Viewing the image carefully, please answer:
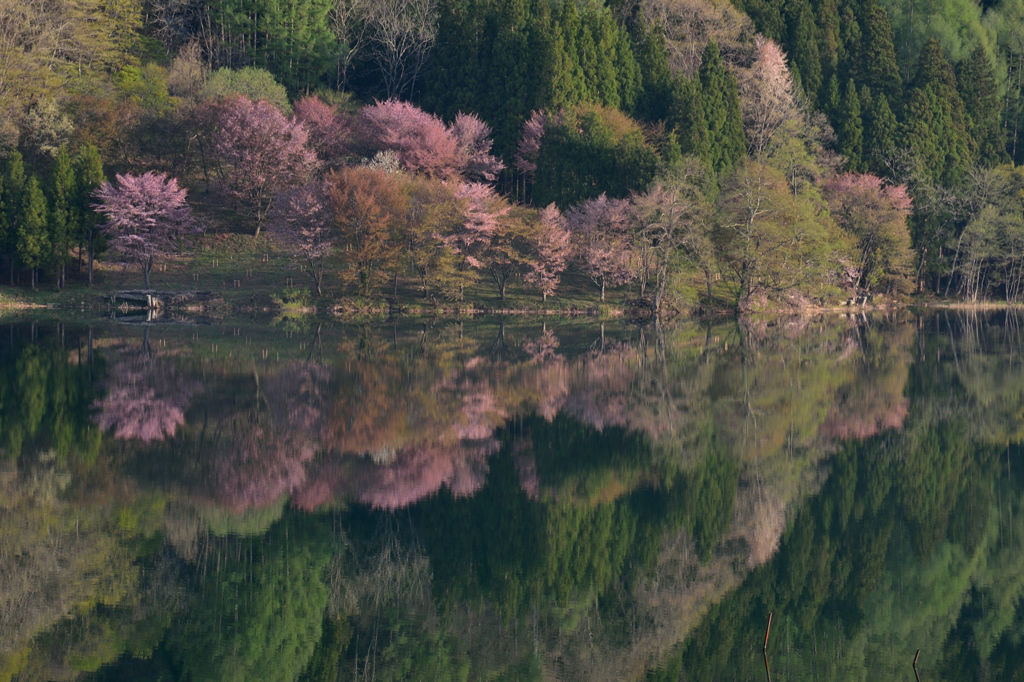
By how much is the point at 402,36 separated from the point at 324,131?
13900 millimetres

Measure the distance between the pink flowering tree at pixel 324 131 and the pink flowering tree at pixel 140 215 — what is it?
13.0 m

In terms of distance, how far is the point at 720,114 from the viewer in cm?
6512

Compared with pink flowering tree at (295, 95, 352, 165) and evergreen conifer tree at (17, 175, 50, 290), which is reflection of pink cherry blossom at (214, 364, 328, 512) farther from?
pink flowering tree at (295, 95, 352, 165)

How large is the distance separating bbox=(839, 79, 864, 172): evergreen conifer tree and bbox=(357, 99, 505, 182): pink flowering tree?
2433cm

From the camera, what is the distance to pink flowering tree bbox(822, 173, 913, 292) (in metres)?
64.2

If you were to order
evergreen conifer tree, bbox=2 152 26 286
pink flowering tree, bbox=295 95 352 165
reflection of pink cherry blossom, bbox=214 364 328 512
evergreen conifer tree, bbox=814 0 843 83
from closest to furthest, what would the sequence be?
reflection of pink cherry blossom, bbox=214 364 328 512 < evergreen conifer tree, bbox=2 152 26 286 < pink flowering tree, bbox=295 95 352 165 < evergreen conifer tree, bbox=814 0 843 83

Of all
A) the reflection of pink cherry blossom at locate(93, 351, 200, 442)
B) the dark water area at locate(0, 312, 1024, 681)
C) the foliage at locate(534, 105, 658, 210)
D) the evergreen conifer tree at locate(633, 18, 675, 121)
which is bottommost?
the dark water area at locate(0, 312, 1024, 681)

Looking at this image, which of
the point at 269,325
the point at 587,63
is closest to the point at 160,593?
the point at 269,325

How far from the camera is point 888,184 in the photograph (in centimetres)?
7219

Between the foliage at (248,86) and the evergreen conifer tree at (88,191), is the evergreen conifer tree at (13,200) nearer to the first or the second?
the evergreen conifer tree at (88,191)

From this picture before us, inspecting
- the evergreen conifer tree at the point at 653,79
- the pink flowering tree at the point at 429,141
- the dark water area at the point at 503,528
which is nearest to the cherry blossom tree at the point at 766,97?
the evergreen conifer tree at the point at 653,79

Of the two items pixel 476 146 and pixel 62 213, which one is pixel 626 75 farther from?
pixel 62 213

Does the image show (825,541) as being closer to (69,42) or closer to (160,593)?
(160,593)

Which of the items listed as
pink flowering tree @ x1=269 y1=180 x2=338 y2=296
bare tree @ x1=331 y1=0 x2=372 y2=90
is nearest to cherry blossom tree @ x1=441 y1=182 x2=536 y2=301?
pink flowering tree @ x1=269 y1=180 x2=338 y2=296
